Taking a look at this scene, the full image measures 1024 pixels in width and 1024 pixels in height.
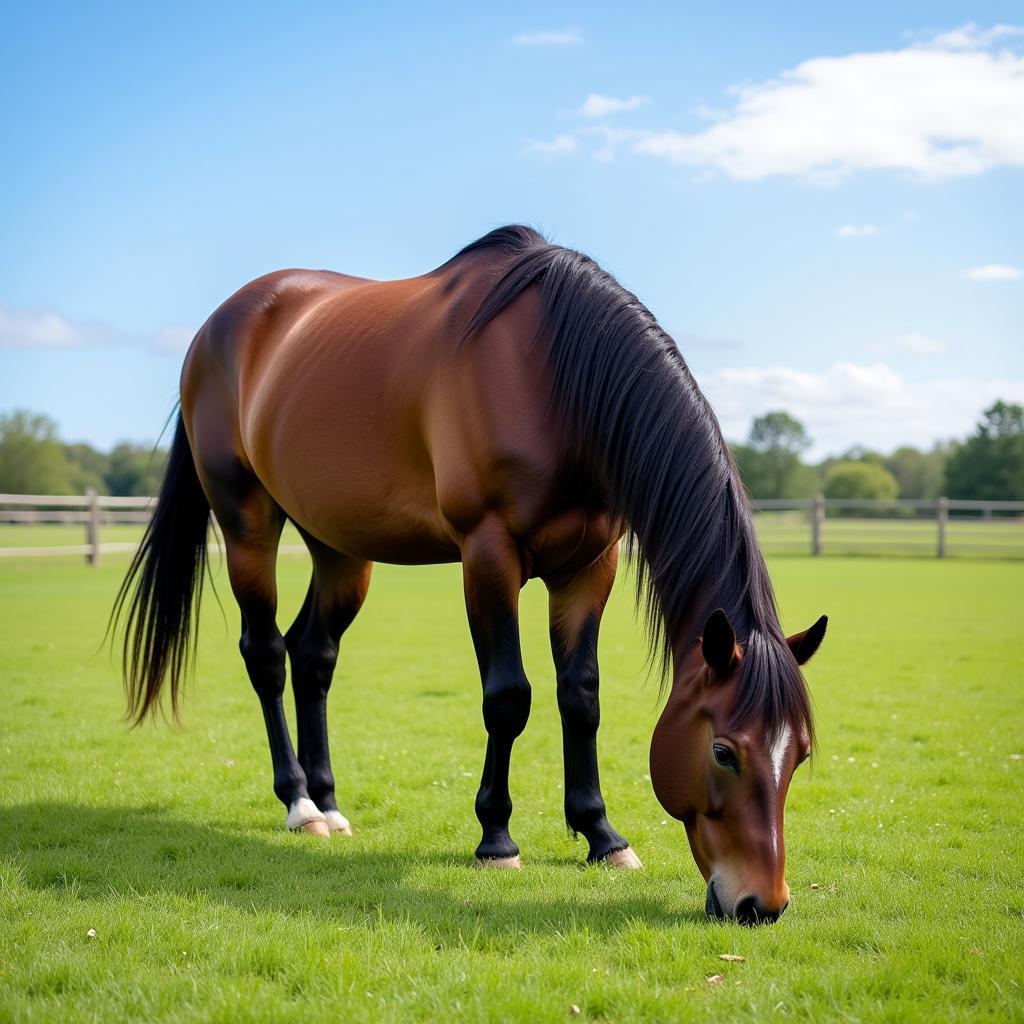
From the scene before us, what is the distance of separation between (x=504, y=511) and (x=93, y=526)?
1992 cm

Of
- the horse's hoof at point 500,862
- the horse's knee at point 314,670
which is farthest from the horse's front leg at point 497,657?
the horse's knee at point 314,670

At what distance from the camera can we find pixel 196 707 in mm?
7410

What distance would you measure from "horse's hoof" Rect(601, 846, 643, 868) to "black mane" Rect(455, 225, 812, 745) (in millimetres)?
857

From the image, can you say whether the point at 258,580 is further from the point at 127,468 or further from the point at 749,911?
the point at 127,468

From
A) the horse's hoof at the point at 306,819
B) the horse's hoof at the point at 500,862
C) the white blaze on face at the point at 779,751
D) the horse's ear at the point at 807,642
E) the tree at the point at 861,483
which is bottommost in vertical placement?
the horse's hoof at the point at 306,819

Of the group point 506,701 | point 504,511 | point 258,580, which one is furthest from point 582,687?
point 258,580

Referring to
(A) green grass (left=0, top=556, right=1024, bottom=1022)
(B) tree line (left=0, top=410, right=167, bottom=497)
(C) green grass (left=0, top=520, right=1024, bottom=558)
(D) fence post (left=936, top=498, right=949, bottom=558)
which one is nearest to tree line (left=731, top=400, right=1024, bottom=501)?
(C) green grass (left=0, top=520, right=1024, bottom=558)

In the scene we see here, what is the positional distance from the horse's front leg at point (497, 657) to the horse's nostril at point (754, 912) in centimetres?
109

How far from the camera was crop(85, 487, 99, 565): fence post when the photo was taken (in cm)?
2064

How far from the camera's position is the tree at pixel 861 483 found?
86.5 m

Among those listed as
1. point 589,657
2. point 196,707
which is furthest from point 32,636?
point 589,657

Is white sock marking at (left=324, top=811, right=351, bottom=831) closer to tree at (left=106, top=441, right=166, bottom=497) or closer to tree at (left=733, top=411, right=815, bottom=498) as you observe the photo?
tree at (left=106, top=441, right=166, bottom=497)

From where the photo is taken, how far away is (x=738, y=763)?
2.90m

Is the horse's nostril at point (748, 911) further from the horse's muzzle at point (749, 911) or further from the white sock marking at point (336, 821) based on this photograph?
the white sock marking at point (336, 821)
